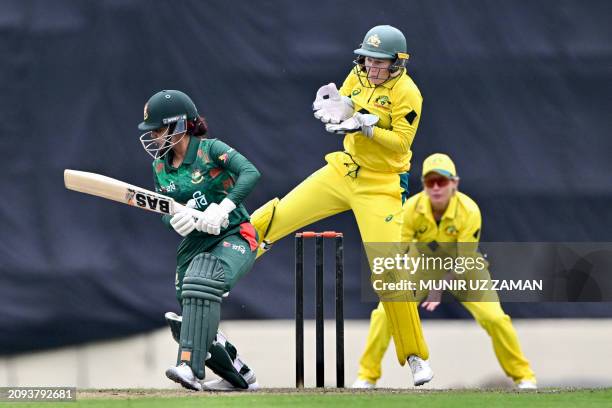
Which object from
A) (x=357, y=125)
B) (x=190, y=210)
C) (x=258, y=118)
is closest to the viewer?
(x=190, y=210)

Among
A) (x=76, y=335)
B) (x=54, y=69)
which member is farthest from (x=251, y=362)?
(x=54, y=69)

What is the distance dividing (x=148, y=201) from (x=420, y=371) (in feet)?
4.39

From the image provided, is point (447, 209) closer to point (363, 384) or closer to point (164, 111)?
point (363, 384)

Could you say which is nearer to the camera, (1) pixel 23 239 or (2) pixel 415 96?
(2) pixel 415 96

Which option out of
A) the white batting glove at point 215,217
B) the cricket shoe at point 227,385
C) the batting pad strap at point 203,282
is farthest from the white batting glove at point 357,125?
the cricket shoe at point 227,385

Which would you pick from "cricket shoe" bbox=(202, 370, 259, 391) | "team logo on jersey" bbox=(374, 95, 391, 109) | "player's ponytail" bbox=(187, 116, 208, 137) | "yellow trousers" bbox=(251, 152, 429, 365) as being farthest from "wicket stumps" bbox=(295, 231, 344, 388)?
"player's ponytail" bbox=(187, 116, 208, 137)

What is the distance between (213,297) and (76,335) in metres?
1.58

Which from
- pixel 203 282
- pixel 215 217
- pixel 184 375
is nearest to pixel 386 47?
pixel 215 217

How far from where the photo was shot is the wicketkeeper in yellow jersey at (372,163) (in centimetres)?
572

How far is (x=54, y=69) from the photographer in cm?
670

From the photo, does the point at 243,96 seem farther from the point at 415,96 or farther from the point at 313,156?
the point at 415,96

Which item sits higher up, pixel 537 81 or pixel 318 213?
pixel 537 81

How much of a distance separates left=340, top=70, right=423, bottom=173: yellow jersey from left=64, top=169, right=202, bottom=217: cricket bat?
87cm

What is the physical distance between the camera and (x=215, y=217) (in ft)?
17.5
